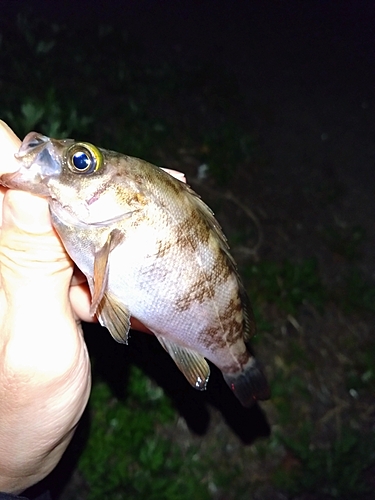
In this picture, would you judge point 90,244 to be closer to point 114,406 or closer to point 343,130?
point 114,406

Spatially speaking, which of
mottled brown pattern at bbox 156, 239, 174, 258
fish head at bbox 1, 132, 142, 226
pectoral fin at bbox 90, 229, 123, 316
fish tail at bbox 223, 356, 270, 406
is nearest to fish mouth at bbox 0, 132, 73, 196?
fish head at bbox 1, 132, 142, 226

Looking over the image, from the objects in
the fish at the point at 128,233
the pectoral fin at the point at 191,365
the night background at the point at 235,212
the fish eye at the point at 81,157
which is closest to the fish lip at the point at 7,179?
the fish at the point at 128,233

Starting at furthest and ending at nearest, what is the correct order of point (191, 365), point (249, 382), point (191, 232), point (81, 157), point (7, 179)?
point (249, 382) → point (191, 365) → point (191, 232) → point (81, 157) → point (7, 179)

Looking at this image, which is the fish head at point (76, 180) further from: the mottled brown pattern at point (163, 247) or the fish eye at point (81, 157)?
the mottled brown pattern at point (163, 247)

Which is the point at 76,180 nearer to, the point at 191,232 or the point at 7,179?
the point at 7,179

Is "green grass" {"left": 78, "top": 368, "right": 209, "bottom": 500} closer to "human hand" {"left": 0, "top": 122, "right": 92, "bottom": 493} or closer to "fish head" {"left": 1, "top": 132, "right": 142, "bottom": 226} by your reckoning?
"human hand" {"left": 0, "top": 122, "right": 92, "bottom": 493}

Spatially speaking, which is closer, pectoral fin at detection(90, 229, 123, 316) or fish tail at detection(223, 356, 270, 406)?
pectoral fin at detection(90, 229, 123, 316)

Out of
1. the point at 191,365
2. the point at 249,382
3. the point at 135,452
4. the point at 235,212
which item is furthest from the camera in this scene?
the point at 235,212

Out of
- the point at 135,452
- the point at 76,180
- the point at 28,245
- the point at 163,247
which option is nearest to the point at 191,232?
the point at 163,247
